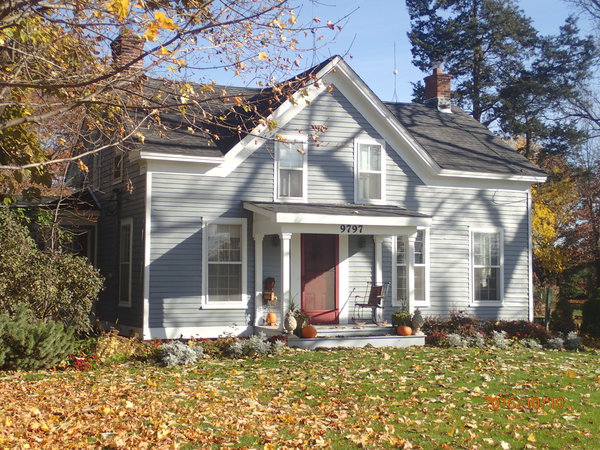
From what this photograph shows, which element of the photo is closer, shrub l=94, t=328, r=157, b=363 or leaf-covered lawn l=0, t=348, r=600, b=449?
leaf-covered lawn l=0, t=348, r=600, b=449

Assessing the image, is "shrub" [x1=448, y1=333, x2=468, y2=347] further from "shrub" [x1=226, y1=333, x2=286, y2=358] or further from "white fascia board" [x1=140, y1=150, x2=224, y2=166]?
"white fascia board" [x1=140, y1=150, x2=224, y2=166]

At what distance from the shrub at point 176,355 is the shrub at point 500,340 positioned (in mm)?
7009

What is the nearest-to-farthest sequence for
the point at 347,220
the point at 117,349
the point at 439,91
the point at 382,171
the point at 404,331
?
the point at 117,349
the point at 347,220
the point at 404,331
the point at 382,171
the point at 439,91

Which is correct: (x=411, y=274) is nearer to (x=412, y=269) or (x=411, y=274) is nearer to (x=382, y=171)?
(x=412, y=269)

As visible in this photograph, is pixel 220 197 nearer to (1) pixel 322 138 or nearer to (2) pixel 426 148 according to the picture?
(1) pixel 322 138

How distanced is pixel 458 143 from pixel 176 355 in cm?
1166

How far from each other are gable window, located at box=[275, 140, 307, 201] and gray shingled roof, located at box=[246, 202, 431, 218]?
34 cm

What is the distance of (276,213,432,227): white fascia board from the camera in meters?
16.1

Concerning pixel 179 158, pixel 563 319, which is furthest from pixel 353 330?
pixel 563 319

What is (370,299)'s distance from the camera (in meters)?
18.0

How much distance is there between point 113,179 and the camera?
1920 cm

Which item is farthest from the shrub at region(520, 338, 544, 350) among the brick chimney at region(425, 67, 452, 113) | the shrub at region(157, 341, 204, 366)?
the brick chimney at region(425, 67, 452, 113)

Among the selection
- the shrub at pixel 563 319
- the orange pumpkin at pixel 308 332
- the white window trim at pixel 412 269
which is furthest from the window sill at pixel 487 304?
the orange pumpkin at pixel 308 332

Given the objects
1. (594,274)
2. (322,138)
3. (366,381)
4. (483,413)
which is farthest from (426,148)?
(594,274)
